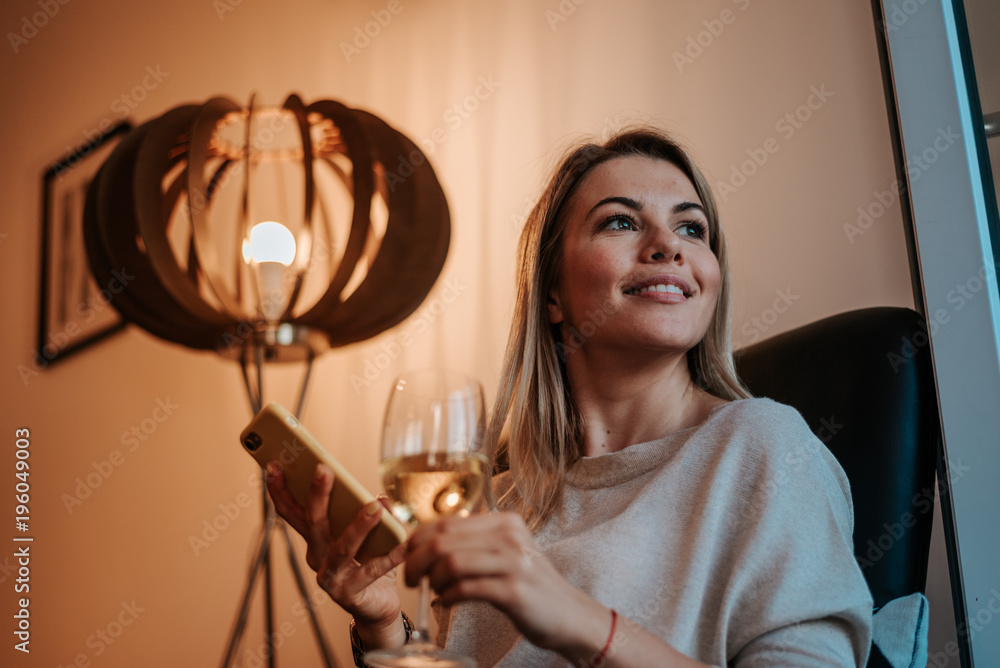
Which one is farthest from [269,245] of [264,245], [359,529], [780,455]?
[780,455]

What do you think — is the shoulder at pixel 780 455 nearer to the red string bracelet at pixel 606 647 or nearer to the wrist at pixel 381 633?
the red string bracelet at pixel 606 647

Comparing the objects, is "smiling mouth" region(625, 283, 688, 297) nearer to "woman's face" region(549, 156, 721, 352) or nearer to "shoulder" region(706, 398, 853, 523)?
"woman's face" region(549, 156, 721, 352)

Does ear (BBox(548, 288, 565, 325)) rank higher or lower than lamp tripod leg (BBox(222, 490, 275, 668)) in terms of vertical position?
higher

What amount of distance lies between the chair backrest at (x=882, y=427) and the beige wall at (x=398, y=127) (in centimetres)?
41

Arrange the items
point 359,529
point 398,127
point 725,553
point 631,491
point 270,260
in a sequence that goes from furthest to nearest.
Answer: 1. point 398,127
2. point 270,260
3. point 631,491
4. point 725,553
5. point 359,529

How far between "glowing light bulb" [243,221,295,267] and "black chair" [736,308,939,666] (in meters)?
1.12

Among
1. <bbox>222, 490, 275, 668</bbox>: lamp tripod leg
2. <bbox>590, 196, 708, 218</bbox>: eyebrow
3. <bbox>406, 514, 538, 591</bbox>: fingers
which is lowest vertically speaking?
<bbox>222, 490, 275, 668</bbox>: lamp tripod leg

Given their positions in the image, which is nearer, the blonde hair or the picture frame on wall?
the blonde hair

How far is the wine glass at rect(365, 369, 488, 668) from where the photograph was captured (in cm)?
67

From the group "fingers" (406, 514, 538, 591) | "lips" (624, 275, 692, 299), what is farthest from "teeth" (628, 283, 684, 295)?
"fingers" (406, 514, 538, 591)

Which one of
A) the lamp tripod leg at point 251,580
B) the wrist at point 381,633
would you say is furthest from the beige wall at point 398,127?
the wrist at point 381,633

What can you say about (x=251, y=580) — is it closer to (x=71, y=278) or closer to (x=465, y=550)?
(x=71, y=278)

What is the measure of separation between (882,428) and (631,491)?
33 centimetres

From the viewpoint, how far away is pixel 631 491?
111 cm
